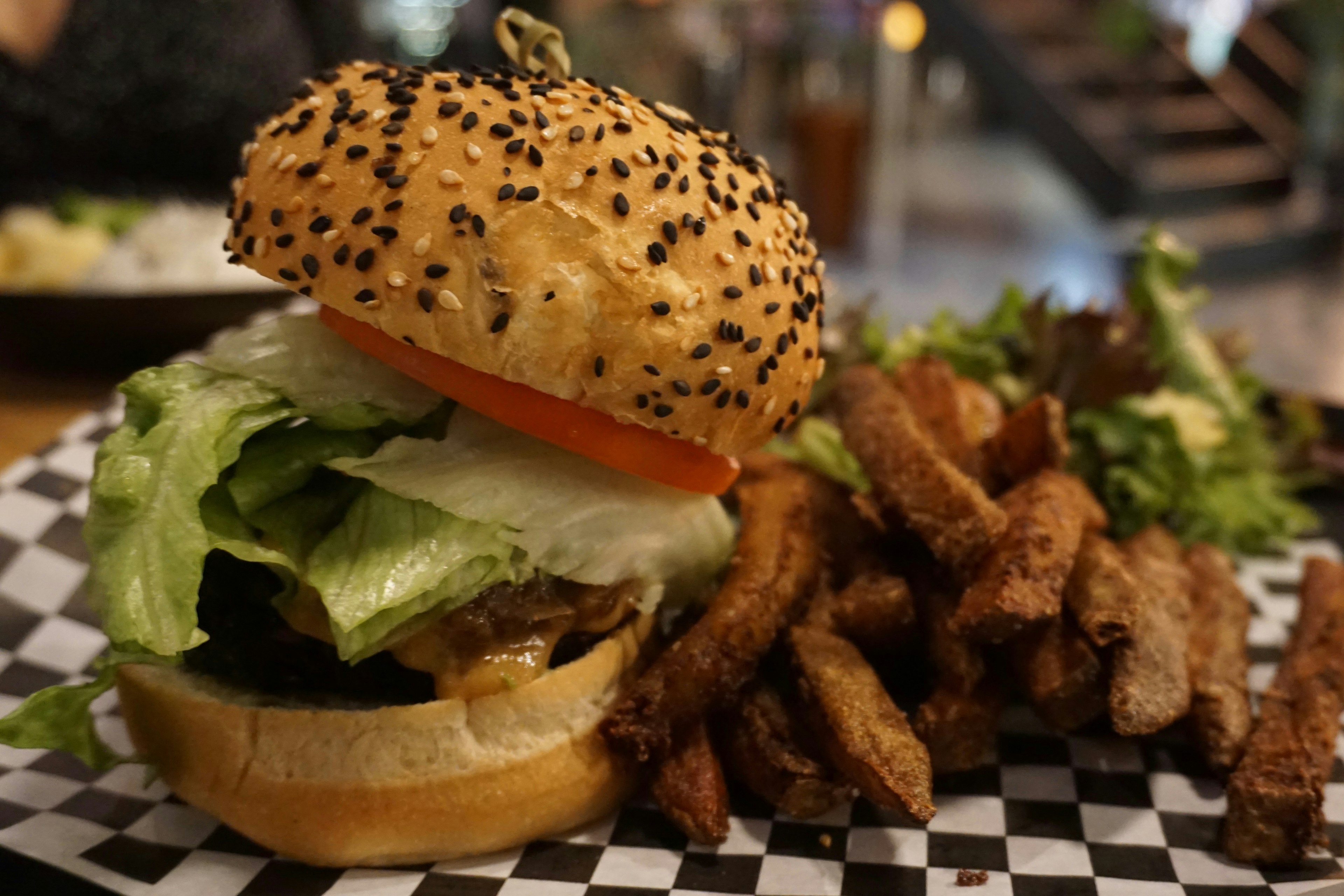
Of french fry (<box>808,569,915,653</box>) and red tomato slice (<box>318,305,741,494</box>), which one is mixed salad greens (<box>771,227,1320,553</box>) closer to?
french fry (<box>808,569,915,653</box>)

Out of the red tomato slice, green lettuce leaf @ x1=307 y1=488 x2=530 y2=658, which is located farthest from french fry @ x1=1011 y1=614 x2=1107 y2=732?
green lettuce leaf @ x1=307 y1=488 x2=530 y2=658

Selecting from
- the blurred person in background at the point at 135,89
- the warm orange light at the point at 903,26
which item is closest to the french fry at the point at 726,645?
the blurred person in background at the point at 135,89

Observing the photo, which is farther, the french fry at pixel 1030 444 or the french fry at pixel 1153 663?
the french fry at pixel 1030 444

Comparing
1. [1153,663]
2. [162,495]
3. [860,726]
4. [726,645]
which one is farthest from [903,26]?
[162,495]

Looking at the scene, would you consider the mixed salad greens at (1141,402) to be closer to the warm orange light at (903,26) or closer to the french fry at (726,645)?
the french fry at (726,645)

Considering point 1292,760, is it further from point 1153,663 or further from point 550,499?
point 550,499

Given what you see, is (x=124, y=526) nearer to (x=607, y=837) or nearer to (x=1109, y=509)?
(x=607, y=837)

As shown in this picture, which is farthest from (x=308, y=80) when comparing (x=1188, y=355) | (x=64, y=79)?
(x=64, y=79)
